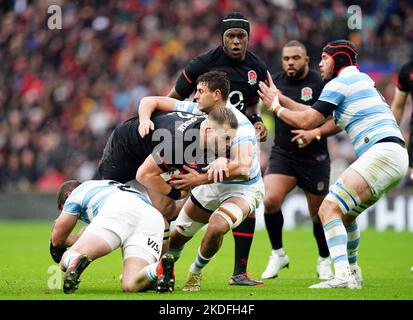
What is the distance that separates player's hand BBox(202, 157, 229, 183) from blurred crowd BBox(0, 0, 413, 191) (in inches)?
442

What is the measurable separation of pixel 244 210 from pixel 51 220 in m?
12.3

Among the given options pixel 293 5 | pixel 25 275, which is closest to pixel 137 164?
pixel 25 275

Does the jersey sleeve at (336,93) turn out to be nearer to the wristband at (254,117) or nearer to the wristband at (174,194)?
the wristband at (254,117)

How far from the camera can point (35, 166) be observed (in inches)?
819

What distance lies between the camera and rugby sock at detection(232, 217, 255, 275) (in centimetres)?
888

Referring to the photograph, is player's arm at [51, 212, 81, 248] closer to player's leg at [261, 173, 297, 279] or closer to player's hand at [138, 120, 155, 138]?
player's hand at [138, 120, 155, 138]

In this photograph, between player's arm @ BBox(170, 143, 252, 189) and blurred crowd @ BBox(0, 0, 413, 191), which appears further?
blurred crowd @ BBox(0, 0, 413, 191)

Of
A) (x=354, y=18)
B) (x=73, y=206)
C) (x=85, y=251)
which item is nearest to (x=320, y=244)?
(x=73, y=206)

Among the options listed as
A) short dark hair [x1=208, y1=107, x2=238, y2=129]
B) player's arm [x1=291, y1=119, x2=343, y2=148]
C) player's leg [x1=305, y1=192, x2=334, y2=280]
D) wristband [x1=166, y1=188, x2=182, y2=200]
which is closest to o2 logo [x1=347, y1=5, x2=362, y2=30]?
player's leg [x1=305, y1=192, x2=334, y2=280]

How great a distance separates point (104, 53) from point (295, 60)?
525 inches

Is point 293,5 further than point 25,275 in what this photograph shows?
Yes

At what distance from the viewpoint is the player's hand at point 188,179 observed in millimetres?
8039

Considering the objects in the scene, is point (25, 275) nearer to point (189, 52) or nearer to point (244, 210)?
point (244, 210)

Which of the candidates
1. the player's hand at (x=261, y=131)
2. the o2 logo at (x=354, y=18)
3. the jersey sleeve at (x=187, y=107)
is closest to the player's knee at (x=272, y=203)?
the player's hand at (x=261, y=131)
